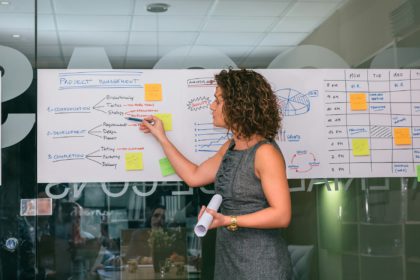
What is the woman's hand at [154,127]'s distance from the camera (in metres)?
3.33

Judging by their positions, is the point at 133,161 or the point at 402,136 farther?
the point at 402,136

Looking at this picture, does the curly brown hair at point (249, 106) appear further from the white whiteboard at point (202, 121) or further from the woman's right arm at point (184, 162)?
the white whiteboard at point (202, 121)

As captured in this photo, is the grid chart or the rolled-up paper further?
the grid chart

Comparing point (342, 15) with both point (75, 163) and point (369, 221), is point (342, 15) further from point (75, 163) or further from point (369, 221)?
point (75, 163)

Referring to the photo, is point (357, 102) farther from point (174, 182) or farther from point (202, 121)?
point (174, 182)

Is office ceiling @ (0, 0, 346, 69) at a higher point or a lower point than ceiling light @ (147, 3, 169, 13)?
lower

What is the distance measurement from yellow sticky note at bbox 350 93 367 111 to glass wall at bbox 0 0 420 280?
16 centimetres

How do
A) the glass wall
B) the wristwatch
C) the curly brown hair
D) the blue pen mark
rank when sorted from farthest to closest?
the blue pen mark < the glass wall < the curly brown hair < the wristwatch

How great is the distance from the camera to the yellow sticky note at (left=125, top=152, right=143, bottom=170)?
132 inches

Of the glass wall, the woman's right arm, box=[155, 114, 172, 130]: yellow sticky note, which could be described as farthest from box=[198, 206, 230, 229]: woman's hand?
box=[155, 114, 172, 130]: yellow sticky note

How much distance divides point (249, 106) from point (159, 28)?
95 centimetres

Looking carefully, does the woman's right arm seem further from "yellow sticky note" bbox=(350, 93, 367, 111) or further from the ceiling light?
"yellow sticky note" bbox=(350, 93, 367, 111)

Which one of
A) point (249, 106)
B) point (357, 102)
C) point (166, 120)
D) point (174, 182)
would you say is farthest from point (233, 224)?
point (357, 102)

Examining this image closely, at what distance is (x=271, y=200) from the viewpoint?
261cm
